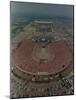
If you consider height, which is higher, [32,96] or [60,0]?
[60,0]

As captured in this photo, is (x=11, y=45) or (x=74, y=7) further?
(x=74, y=7)

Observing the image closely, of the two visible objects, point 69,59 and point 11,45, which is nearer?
point 11,45

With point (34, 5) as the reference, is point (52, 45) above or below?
below

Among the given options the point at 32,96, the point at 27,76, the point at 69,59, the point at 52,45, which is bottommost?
the point at 32,96

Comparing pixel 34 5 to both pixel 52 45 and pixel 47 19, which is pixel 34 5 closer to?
pixel 47 19

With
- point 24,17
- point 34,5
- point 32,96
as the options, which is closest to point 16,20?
point 24,17

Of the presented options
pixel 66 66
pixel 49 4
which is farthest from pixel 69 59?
pixel 49 4

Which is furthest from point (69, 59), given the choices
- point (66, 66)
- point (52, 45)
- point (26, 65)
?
point (26, 65)

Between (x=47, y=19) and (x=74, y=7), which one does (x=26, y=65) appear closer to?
(x=47, y=19)

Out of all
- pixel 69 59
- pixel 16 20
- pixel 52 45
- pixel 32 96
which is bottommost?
pixel 32 96
